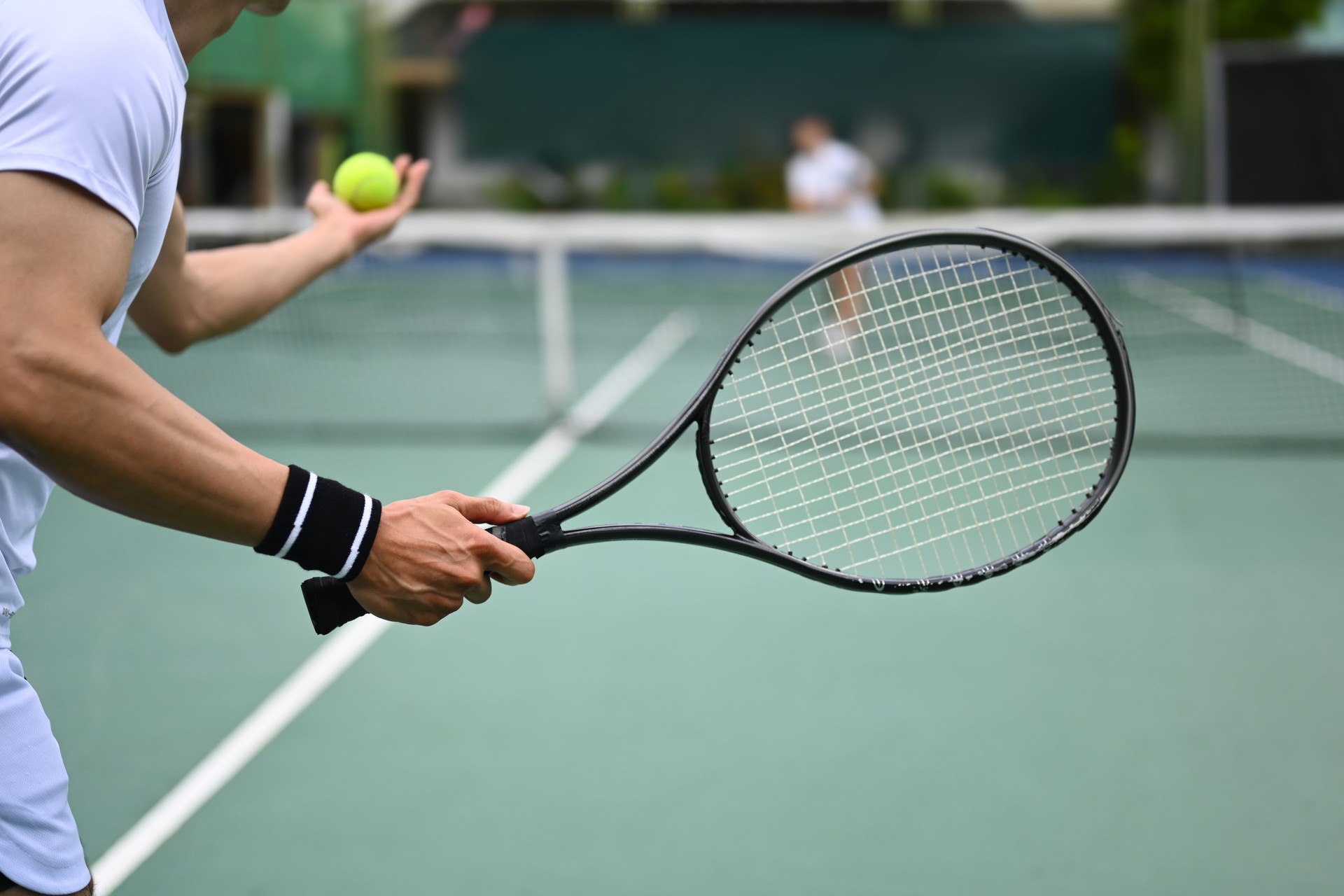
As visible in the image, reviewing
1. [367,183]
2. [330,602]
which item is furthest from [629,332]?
[330,602]

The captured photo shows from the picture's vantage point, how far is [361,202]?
2.40 m

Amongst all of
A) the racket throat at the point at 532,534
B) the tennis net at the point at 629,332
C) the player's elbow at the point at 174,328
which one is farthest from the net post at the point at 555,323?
the racket throat at the point at 532,534

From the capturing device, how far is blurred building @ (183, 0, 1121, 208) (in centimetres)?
1689

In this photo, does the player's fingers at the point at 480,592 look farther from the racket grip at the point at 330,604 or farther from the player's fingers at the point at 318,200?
the player's fingers at the point at 318,200

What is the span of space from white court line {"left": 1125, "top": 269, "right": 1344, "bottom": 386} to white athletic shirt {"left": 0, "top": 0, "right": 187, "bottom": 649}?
23.9 ft

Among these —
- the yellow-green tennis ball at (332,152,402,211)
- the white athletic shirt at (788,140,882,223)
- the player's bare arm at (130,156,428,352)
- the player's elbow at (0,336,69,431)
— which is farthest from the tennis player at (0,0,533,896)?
the white athletic shirt at (788,140,882,223)

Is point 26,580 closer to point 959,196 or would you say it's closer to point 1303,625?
point 1303,625

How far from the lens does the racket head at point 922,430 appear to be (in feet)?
5.87

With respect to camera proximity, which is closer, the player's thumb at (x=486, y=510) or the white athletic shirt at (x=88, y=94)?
the white athletic shirt at (x=88, y=94)

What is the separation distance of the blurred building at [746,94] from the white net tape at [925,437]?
9516mm

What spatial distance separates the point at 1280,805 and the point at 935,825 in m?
0.66

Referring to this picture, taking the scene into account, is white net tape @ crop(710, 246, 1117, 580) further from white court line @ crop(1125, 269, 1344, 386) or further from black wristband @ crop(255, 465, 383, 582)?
white court line @ crop(1125, 269, 1344, 386)

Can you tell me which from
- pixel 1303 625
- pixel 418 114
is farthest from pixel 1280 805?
pixel 418 114

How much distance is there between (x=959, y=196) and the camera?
54.7 ft
